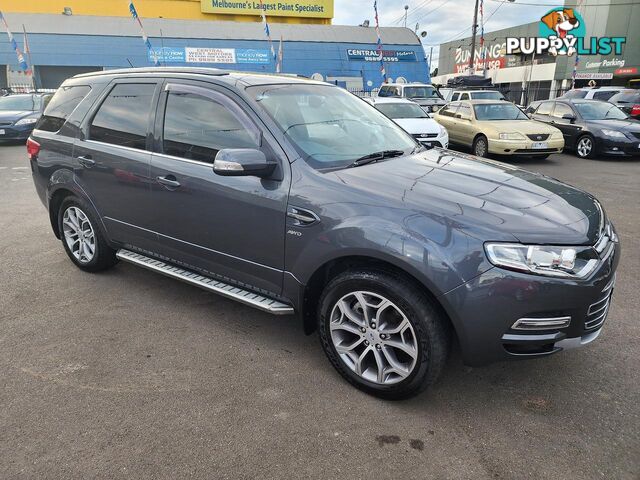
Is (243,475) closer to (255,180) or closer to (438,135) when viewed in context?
(255,180)

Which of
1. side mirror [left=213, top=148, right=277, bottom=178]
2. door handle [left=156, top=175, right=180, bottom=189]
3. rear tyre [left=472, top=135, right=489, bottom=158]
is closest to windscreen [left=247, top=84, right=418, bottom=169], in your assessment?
side mirror [left=213, top=148, right=277, bottom=178]

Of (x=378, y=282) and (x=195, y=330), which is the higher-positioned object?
(x=378, y=282)

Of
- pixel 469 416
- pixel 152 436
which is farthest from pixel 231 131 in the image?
pixel 469 416

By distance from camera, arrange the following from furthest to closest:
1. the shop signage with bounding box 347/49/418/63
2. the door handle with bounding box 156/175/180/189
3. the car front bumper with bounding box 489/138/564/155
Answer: the shop signage with bounding box 347/49/418/63 < the car front bumper with bounding box 489/138/564/155 < the door handle with bounding box 156/175/180/189

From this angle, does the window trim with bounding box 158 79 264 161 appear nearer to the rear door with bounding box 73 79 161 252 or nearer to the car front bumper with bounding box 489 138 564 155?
the rear door with bounding box 73 79 161 252

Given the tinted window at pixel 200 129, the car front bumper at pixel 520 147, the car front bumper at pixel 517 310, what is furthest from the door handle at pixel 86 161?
the car front bumper at pixel 520 147

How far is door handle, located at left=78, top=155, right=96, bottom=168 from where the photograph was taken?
3.99m

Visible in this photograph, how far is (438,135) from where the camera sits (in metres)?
10.6

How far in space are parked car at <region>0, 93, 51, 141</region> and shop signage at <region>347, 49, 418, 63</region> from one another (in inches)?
1155

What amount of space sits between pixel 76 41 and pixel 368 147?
39.3 m

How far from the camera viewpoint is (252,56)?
38.5m

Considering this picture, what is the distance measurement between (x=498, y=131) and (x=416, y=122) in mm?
1845

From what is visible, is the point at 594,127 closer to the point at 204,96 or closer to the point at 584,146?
the point at 584,146

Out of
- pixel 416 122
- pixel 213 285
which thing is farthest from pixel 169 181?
pixel 416 122
